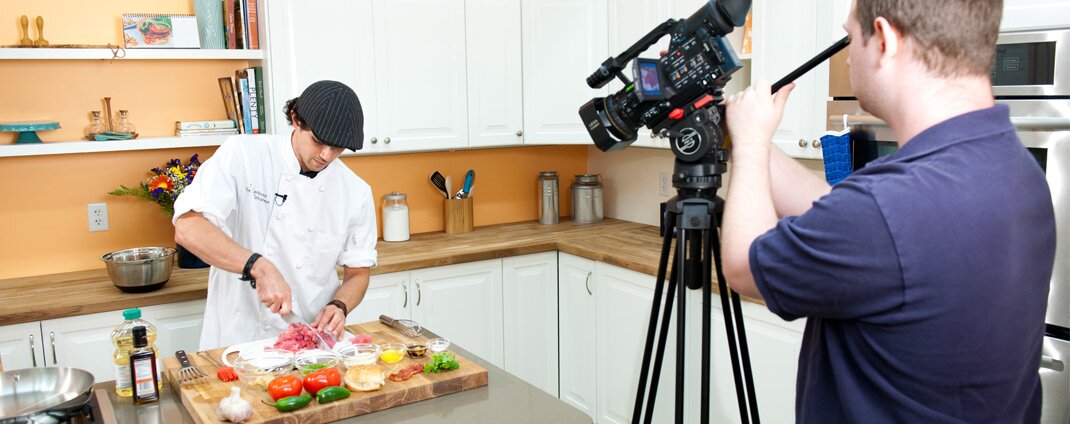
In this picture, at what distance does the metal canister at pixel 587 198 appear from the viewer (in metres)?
4.04

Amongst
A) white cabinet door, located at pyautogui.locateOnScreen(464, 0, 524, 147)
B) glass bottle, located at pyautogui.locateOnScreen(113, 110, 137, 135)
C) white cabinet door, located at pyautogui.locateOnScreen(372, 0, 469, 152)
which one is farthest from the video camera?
glass bottle, located at pyautogui.locateOnScreen(113, 110, 137, 135)

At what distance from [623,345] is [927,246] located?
230 cm

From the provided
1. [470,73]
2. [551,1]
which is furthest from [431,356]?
[551,1]

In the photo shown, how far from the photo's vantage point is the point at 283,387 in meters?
1.70

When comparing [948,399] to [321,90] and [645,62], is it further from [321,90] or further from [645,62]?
[321,90]

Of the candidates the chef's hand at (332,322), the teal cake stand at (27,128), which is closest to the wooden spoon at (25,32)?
the teal cake stand at (27,128)

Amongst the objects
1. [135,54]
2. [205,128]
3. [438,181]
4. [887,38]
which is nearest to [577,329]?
[438,181]

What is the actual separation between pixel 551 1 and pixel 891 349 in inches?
108

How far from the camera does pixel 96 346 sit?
279 cm

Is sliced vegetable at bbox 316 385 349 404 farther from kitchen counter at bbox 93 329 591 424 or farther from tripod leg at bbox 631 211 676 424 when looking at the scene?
tripod leg at bbox 631 211 676 424

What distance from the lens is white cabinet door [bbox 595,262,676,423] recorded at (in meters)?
3.18

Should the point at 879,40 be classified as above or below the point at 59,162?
above

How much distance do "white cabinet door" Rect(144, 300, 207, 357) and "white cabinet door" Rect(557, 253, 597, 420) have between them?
1.41 metres

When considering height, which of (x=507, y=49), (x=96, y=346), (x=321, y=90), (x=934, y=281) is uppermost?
(x=507, y=49)
